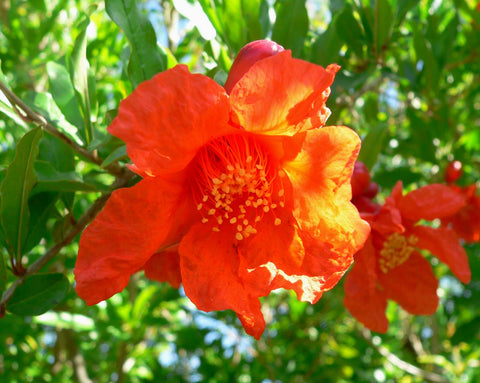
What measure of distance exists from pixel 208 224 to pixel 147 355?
5.53 ft

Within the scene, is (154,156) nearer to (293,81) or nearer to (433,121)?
(293,81)

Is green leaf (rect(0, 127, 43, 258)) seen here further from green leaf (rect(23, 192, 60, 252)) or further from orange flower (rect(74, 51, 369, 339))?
orange flower (rect(74, 51, 369, 339))

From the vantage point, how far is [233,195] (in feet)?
3.44

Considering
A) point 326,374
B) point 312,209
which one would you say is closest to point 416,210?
point 312,209

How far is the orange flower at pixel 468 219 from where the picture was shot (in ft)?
6.02

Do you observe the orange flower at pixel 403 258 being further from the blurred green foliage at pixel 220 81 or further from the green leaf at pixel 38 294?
the green leaf at pixel 38 294

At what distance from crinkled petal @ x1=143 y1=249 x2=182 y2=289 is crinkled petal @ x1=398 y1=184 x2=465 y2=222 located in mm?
629

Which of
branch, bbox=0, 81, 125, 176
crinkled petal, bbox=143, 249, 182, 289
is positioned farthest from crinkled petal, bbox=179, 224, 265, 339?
branch, bbox=0, 81, 125, 176

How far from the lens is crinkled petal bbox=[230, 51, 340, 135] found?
84cm

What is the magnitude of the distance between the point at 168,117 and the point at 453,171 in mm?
1424

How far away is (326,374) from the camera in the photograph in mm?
2688

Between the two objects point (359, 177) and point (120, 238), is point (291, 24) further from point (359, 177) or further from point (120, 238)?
point (120, 238)

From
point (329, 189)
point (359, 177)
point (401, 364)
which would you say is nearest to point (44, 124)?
point (329, 189)

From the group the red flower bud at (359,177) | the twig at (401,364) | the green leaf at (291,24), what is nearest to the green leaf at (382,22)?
the green leaf at (291,24)
